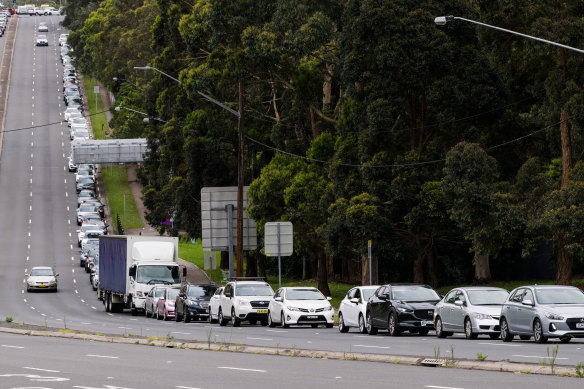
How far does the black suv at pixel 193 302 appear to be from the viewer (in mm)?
41438

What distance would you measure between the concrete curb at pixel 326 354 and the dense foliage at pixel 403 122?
16.4 metres

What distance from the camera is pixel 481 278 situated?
2201 inches

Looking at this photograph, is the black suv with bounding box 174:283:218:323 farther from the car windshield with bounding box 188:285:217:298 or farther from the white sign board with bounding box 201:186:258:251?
the white sign board with bounding box 201:186:258:251

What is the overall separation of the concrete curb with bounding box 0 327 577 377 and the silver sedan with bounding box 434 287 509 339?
21.3 feet

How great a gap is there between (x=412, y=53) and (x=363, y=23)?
7.62 ft

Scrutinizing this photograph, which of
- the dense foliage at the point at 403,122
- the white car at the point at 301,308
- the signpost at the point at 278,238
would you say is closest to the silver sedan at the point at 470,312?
the white car at the point at 301,308

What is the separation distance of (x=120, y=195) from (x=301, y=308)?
70942 millimetres

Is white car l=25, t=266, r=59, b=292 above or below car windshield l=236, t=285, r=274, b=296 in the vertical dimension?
above

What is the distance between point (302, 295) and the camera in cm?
Result: 3638

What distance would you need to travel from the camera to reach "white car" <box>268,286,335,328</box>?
117ft

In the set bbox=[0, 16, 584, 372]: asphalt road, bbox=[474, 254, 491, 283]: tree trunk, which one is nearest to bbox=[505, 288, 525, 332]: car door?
bbox=[0, 16, 584, 372]: asphalt road

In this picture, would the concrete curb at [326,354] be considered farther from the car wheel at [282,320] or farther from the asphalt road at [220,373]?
the car wheel at [282,320]

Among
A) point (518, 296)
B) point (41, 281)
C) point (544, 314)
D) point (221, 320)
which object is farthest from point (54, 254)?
point (544, 314)

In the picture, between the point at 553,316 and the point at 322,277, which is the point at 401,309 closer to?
the point at 553,316
